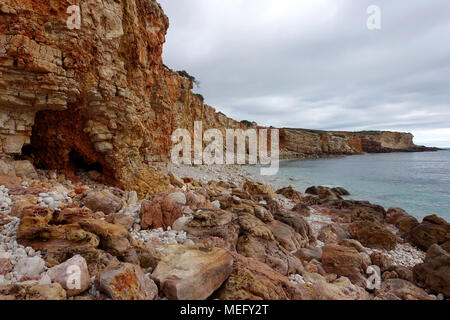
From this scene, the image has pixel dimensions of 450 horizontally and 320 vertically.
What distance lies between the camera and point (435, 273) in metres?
5.37

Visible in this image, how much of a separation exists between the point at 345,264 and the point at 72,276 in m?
6.00

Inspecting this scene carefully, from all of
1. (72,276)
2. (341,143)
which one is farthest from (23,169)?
Result: (341,143)

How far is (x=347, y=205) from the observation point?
45.8 feet

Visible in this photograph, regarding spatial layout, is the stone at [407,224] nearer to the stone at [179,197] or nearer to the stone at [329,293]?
the stone at [329,293]

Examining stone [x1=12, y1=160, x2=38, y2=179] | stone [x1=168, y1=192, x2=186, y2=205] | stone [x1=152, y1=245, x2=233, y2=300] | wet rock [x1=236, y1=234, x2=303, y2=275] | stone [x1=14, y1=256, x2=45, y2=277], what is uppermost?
stone [x1=12, y1=160, x2=38, y2=179]

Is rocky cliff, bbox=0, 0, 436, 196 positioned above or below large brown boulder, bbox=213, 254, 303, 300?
above

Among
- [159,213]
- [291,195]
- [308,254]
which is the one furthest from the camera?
[291,195]

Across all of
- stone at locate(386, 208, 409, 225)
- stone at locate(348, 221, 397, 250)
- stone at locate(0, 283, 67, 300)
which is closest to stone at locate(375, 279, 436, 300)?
stone at locate(348, 221, 397, 250)

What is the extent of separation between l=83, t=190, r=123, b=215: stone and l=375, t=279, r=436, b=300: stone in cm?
657

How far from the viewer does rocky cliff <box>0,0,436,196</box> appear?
18.6ft

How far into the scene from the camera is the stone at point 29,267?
108 inches

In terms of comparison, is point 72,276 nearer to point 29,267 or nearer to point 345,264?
point 29,267

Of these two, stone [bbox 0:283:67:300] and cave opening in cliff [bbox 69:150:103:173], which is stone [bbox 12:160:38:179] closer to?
cave opening in cliff [bbox 69:150:103:173]

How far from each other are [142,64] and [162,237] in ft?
25.4
